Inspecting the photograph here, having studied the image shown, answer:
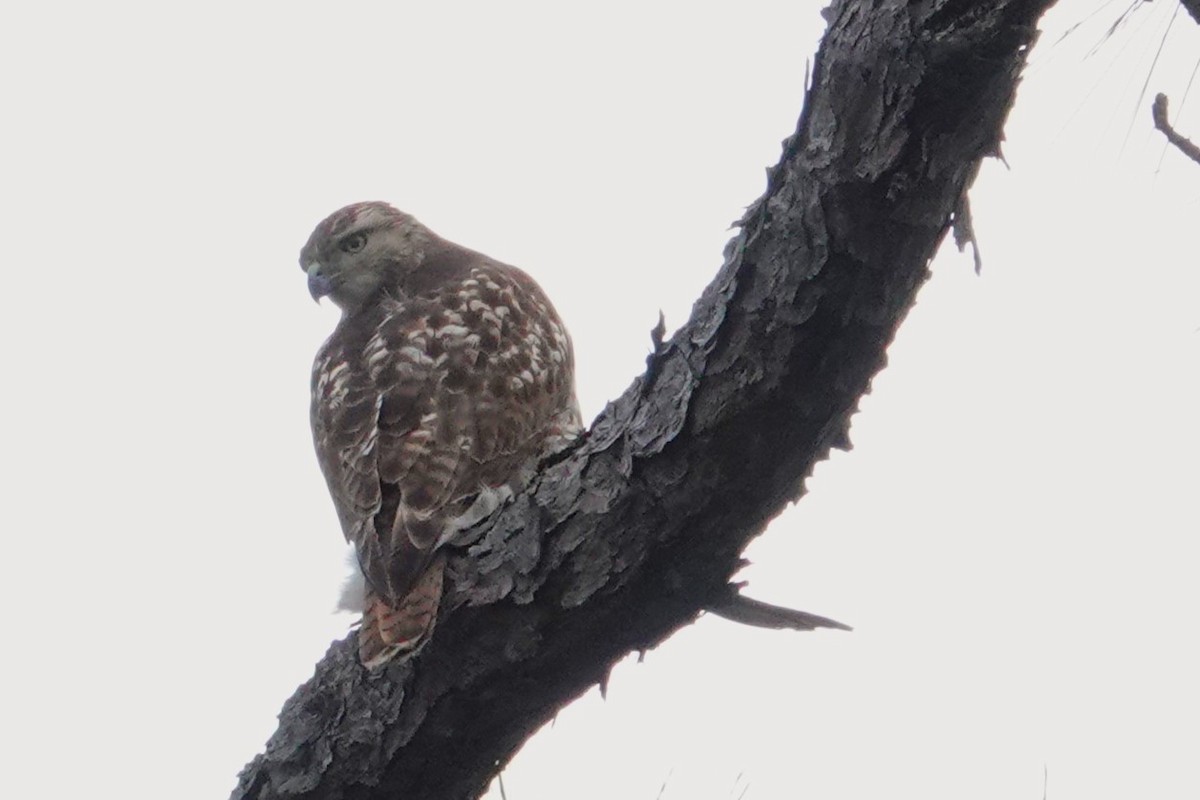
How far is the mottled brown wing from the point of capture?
163 inches

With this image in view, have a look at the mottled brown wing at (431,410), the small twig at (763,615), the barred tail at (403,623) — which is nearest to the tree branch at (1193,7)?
the small twig at (763,615)

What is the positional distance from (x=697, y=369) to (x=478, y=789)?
4.04 feet

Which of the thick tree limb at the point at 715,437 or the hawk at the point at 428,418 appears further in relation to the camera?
the hawk at the point at 428,418

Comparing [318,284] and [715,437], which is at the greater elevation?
[318,284]

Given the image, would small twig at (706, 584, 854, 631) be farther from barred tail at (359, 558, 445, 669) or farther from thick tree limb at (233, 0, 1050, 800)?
barred tail at (359, 558, 445, 669)

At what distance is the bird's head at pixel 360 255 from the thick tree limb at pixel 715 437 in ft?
8.83

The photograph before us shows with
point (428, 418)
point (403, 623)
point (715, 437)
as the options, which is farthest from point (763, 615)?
point (428, 418)

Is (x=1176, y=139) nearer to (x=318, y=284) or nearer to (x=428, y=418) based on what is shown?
(x=428, y=418)

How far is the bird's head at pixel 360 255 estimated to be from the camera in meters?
6.23

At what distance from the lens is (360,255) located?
6.29 meters

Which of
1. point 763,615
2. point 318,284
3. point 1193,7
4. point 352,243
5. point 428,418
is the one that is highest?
point 352,243

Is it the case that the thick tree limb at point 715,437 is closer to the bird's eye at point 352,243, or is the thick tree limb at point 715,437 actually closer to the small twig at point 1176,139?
the small twig at point 1176,139

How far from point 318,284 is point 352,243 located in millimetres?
230

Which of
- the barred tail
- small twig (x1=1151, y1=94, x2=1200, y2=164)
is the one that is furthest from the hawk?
small twig (x1=1151, y1=94, x2=1200, y2=164)
